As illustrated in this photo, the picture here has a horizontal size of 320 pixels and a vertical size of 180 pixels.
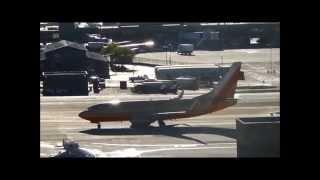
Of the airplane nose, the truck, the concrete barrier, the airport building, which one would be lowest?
the concrete barrier

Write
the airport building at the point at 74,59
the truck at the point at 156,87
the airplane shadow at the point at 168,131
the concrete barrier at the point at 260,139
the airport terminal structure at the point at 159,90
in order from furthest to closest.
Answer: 1. the truck at the point at 156,87
2. the airplane shadow at the point at 168,131
3. the airport building at the point at 74,59
4. the airport terminal structure at the point at 159,90
5. the concrete barrier at the point at 260,139

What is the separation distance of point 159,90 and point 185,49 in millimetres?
395

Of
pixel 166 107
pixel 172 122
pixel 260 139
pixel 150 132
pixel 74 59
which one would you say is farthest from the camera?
pixel 166 107

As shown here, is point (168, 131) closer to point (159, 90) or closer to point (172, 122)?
point (172, 122)

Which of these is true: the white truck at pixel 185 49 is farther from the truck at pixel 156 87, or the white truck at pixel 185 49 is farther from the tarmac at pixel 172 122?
the truck at pixel 156 87

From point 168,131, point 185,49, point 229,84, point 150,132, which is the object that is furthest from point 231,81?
point 150,132

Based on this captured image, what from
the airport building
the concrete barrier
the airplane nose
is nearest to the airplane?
the airplane nose

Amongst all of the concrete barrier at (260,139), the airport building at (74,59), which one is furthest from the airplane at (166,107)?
the concrete barrier at (260,139)

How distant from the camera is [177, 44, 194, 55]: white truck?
3997 millimetres

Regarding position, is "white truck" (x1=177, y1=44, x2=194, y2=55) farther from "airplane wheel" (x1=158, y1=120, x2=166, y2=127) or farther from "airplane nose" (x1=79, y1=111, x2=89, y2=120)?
"airplane nose" (x1=79, y1=111, x2=89, y2=120)

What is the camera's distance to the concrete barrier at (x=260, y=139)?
3.68 m

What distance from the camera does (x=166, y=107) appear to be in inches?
173
